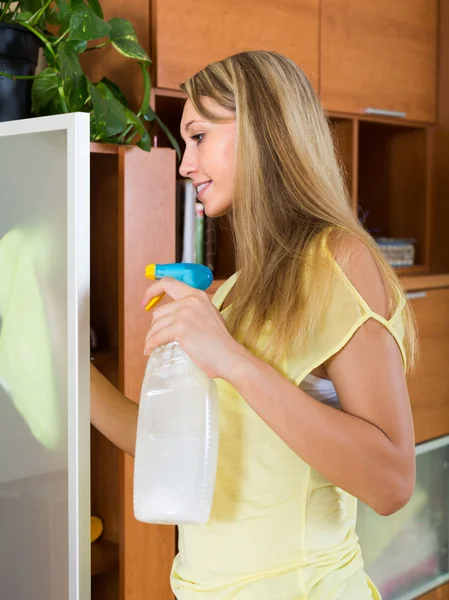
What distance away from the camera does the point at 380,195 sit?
2.69 m

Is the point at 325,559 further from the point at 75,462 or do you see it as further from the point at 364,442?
the point at 75,462

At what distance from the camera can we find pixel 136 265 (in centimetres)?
160

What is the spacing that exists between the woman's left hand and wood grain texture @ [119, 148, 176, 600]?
70 cm

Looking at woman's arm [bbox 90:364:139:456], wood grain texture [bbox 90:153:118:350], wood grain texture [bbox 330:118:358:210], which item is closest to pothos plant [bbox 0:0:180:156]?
wood grain texture [bbox 90:153:118:350]

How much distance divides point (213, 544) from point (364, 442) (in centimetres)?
27

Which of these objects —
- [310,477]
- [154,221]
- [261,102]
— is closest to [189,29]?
[154,221]

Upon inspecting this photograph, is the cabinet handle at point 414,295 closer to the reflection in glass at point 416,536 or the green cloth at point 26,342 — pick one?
the reflection in glass at point 416,536

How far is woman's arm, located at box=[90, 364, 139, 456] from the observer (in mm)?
1242

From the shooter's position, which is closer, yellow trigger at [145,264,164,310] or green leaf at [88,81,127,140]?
yellow trigger at [145,264,164,310]

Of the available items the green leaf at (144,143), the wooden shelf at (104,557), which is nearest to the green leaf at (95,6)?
the green leaf at (144,143)

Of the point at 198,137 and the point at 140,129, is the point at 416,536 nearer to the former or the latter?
the point at 140,129

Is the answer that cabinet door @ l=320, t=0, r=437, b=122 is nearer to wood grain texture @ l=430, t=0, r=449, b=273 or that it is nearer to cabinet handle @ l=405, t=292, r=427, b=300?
wood grain texture @ l=430, t=0, r=449, b=273

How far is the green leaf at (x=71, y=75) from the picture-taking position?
1444 mm

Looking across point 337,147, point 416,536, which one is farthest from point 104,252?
point 416,536
